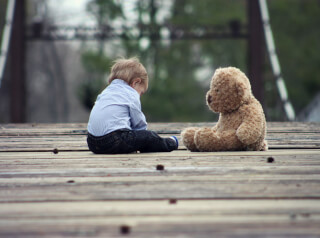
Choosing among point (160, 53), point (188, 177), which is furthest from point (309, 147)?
point (160, 53)

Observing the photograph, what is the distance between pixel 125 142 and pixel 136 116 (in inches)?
10.9

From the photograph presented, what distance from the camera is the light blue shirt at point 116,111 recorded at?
11.0 ft

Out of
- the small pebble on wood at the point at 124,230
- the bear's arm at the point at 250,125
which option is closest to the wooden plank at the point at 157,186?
the small pebble on wood at the point at 124,230

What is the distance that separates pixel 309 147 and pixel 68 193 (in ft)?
7.34

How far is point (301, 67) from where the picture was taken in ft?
62.7

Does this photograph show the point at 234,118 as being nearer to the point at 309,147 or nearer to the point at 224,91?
the point at 224,91

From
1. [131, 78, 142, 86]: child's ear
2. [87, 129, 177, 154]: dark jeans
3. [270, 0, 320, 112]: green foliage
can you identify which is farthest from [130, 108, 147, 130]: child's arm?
[270, 0, 320, 112]: green foliage

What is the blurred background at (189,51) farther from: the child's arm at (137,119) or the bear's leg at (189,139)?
the bear's leg at (189,139)

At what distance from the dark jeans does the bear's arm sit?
59 cm

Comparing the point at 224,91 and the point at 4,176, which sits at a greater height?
the point at 224,91

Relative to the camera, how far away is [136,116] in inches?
138

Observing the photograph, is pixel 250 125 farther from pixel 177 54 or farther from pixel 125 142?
pixel 177 54

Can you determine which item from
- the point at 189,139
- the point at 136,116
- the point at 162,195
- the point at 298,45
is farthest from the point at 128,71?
the point at 298,45

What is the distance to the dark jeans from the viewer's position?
332cm
